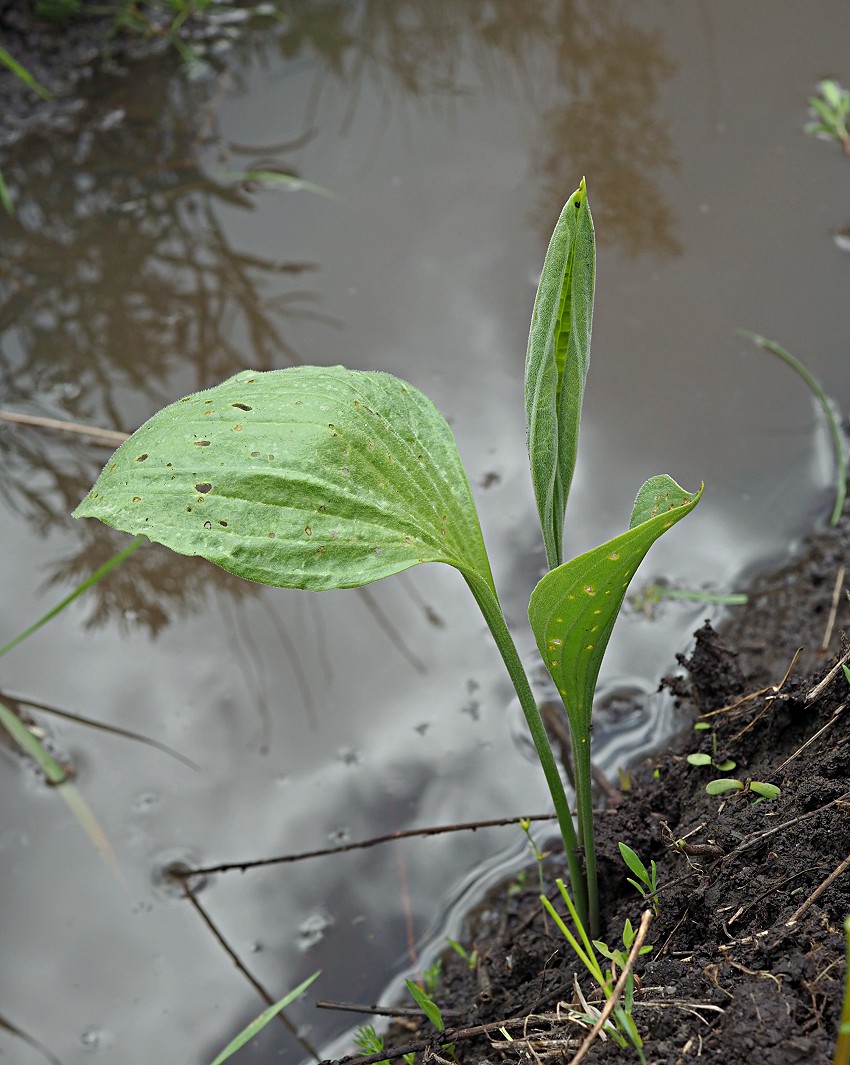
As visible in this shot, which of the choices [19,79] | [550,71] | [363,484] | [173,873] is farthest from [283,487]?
[19,79]

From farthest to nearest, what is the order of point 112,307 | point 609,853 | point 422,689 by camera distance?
point 112,307, point 422,689, point 609,853

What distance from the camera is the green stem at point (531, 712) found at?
1.07 meters

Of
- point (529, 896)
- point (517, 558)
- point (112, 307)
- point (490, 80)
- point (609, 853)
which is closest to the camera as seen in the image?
point (609, 853)

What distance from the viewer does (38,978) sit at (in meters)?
1.61

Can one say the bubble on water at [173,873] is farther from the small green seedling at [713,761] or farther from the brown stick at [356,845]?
the small green seedling at [713,761]

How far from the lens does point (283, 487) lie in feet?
2.99

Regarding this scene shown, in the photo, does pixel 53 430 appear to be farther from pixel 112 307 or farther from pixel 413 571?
pixel 413 571

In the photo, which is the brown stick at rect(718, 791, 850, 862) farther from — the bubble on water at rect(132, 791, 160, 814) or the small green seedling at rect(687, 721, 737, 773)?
the bubble on water at rect(132, 791, 160, 814)

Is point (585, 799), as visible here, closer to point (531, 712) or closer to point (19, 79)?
point (531, 712)

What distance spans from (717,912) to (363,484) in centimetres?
60

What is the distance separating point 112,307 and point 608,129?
1531 mm

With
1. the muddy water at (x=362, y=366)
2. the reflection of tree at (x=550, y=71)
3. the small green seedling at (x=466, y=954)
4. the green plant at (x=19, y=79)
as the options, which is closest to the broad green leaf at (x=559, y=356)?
the small green seedling at (x=466, y=954)

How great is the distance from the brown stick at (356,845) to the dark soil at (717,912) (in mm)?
130

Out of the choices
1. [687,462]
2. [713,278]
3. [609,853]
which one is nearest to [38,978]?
[609,853]
